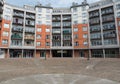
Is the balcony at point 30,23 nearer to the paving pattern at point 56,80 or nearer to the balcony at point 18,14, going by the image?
the balcony at point 18,14

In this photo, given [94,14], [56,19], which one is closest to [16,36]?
[56,19]

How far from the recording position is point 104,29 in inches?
2331

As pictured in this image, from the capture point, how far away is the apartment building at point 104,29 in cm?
5600

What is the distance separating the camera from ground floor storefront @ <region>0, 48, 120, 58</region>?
55.8 metres

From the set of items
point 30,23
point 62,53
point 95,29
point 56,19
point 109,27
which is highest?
point 56,19

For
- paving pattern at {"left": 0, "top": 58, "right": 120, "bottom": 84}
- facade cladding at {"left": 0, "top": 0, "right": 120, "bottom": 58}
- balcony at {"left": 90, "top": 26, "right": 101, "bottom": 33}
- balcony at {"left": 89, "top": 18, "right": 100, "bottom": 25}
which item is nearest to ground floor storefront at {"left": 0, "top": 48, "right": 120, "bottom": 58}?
facade cladding at {"left": 0, "top": 0, "right": 120, "bottom": 58}

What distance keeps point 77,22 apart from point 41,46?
1960 centimetres

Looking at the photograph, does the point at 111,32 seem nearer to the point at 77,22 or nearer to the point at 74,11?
the point at 77,22

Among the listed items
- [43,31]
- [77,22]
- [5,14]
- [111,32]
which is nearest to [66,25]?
[77,22]

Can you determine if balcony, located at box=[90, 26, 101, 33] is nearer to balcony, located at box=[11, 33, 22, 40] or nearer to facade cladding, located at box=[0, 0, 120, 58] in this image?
facade cladding, located at box=[0, 0, 120, 58]

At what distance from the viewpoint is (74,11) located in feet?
221

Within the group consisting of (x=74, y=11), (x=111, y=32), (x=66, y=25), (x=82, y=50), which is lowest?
(x=82, y=50)

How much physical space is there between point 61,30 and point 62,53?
1078 cm

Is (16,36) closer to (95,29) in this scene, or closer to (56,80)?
(95,29)
